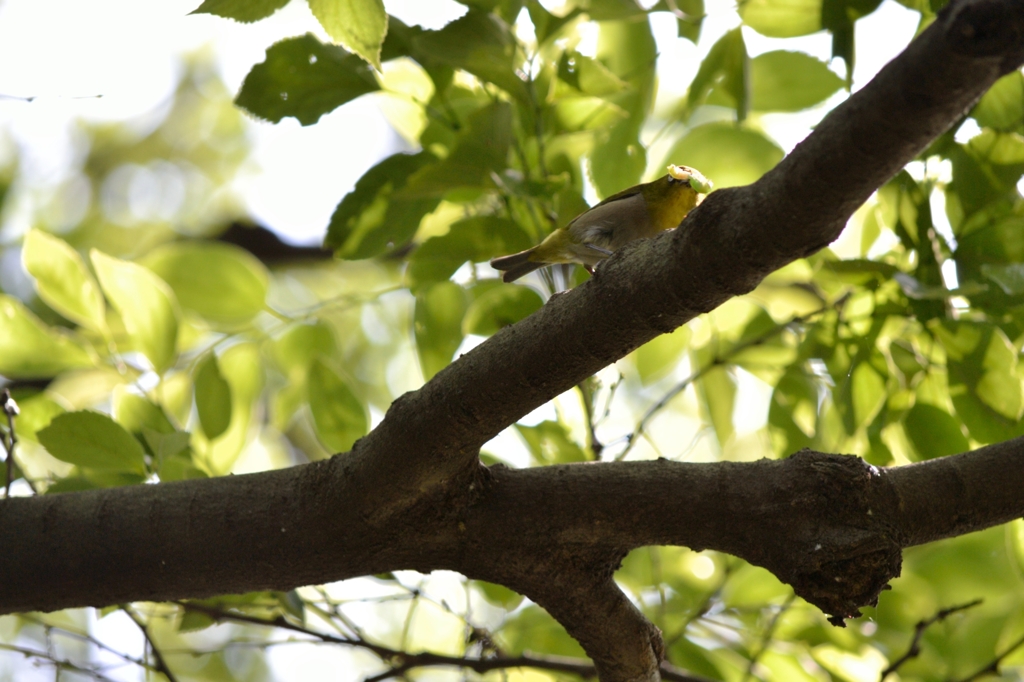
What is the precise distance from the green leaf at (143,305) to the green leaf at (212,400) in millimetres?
105

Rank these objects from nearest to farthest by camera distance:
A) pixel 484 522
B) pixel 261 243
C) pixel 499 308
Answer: pixel 484 522 → pixel 499 308 → pixel 261 243

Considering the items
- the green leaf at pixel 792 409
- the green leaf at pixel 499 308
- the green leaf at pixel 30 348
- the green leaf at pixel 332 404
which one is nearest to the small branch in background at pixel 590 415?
the green leaf at pixel 499 308

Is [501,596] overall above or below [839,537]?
above

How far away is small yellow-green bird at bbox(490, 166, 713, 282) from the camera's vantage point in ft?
7.02

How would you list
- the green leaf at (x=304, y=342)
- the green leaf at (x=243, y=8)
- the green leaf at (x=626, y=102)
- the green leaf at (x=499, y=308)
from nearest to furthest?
1. the green leaf at (x=243, y=8)
2. the green leaf at (x=626, y=102)
3. the green leaf at (x=499, y=308)
4. the green leaf at (x=304, y=342)

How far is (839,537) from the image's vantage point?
1405mm

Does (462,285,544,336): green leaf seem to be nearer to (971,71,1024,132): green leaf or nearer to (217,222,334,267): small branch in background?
(971,71,1024,132): green leaf

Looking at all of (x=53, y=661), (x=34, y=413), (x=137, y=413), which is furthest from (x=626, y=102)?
(x=53, y=661)

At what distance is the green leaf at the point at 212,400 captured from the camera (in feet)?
7.06

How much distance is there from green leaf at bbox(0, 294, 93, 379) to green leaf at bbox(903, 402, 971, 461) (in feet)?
7.15

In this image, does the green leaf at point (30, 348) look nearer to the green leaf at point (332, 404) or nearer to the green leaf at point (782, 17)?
the green leaf at point (332, 404)

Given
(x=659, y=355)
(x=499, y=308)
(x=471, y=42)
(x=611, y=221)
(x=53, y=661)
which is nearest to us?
(x=471, y=42)

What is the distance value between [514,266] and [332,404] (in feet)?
2.22

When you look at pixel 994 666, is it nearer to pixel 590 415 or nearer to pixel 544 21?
pixel 590 415
